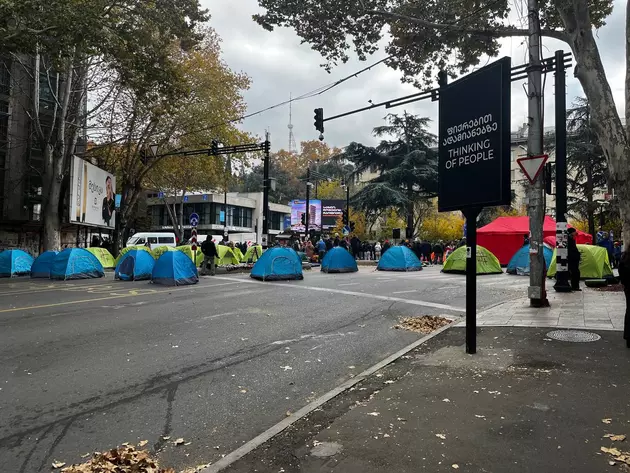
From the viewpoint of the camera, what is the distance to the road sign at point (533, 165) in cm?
955

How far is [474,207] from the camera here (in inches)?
245

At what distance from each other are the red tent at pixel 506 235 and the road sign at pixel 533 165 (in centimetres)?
1885

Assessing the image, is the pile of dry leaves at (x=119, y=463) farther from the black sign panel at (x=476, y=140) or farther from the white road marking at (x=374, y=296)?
the white road marking at (x=374, y=296)

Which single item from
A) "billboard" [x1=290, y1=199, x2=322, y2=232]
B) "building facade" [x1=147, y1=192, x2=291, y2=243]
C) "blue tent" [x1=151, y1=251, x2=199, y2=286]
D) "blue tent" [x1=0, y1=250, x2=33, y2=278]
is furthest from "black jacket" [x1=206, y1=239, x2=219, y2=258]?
"billboard" [x1=290, y1=199, x2=322, y2=232]

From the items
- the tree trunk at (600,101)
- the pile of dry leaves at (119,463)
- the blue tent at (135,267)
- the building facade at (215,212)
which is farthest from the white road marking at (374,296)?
the building facade at (215,212)

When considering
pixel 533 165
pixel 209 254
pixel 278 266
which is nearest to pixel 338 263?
pixel 278 266

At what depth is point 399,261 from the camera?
23.3 m

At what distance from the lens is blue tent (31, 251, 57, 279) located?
737 inches

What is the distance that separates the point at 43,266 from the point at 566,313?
59.3 ft

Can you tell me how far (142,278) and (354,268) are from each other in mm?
9313

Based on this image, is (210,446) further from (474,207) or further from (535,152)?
(535,152)

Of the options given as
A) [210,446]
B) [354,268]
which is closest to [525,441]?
[210,446]

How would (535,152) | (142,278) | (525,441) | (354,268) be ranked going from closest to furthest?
1. (525,441)
2. (535,152)
3. (142,278)
4. (354,268)

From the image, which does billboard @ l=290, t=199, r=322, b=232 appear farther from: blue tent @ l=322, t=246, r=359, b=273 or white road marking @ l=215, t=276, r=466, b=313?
white road marking @ l=215, t=276, r=466, b=313
